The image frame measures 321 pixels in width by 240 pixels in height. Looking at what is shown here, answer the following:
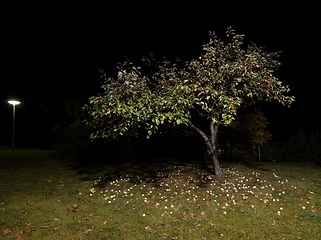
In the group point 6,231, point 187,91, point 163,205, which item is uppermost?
point 187,91

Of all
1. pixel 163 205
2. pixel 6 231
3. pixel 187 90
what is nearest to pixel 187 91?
pixel 187 90

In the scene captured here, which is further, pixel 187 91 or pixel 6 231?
pixel 187 91

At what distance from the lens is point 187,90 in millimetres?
8156

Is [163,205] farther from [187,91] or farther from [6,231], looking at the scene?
[6,231]

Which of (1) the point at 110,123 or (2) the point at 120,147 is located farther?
(2) the point at 120,147

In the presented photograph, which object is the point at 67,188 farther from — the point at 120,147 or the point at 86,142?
the point at 120,147

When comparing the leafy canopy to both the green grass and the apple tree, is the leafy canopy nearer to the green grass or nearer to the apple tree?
the apple tree

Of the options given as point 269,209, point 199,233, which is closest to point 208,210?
point 199,233

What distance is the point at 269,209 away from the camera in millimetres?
7836

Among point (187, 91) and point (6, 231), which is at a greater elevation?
point (187, 91)

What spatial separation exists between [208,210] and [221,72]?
4.33m

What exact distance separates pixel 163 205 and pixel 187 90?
350cm

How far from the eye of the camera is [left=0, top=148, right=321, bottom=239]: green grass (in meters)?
6.82

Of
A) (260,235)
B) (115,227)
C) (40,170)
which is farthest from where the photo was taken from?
(40,170)
